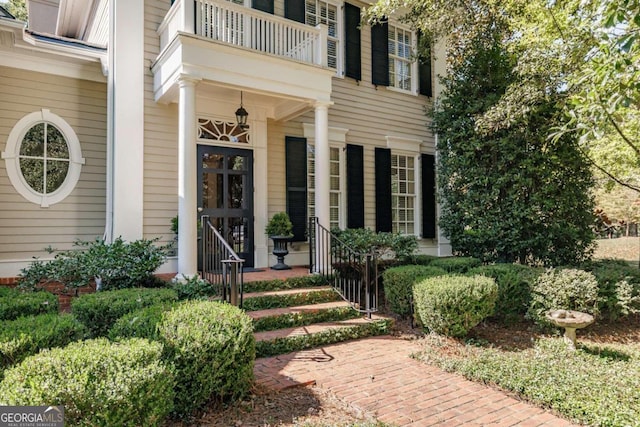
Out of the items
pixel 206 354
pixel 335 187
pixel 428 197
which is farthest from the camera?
pixel 428 197

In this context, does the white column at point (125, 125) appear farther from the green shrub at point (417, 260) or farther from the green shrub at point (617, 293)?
the green shrub at point (617, 293)

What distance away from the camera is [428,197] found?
402 inches

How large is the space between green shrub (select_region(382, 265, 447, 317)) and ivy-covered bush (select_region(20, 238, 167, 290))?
3.68m

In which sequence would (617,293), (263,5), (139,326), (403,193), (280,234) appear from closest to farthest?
(139,326) < (617,293) < (280,234) < (263,5) < (403,193)

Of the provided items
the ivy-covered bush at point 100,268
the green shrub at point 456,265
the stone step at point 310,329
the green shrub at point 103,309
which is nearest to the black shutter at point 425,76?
the green shrub at point 456,265

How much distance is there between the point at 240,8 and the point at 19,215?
4.78 metres

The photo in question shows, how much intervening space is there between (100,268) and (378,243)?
14.8 ft

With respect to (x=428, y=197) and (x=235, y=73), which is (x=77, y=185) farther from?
(x=428, y=197)

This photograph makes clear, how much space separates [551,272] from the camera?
6297 mm

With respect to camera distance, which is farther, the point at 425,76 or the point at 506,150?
the point at 425,76

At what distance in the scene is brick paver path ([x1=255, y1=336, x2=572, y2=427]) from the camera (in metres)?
3.51

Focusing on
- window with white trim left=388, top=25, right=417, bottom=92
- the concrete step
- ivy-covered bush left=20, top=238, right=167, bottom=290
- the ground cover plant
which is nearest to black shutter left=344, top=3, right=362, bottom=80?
window with white trim left=388, top=25, right=417, bottom=92

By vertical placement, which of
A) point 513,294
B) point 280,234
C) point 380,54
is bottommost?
point 513,294

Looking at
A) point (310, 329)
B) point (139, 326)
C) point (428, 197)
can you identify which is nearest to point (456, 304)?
point (310, 329)
